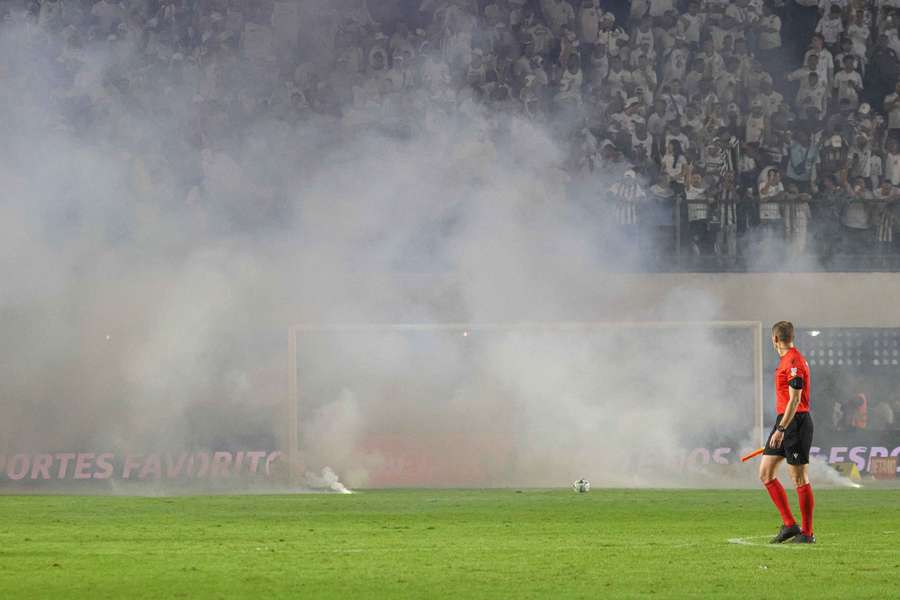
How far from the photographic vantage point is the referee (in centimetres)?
1073

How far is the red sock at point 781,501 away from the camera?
10.7 m

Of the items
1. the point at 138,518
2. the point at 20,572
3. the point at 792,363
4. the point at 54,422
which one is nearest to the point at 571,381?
the point at 54,422

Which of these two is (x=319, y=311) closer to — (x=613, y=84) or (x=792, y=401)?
(x=613, y=84)

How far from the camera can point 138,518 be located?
531 inches

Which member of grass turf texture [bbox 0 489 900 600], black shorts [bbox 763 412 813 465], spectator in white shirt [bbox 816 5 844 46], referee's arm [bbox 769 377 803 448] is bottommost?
grass turf texture [bbox 0 489 900 600]

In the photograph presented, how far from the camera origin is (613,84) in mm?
23188

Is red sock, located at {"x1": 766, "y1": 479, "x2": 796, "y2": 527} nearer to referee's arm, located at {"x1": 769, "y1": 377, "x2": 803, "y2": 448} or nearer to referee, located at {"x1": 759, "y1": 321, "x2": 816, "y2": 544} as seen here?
referee, located at {"x1": 759, "y1": 321, "x2": 816, "y2": 544}

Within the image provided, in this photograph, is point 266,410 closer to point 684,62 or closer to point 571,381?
point 571,381

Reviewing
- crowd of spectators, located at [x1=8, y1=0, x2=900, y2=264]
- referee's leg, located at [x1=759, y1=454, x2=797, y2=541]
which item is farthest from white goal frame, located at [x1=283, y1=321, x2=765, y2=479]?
referee's leg, located at [x1=759, y1=454, x2=797, y2=541]

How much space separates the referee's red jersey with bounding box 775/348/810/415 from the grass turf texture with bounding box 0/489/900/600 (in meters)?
0.96

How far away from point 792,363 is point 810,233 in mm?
10620

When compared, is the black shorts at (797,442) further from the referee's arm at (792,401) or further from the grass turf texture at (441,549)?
the grass turf texture at (441,549)

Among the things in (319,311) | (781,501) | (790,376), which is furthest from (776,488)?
(319,311)

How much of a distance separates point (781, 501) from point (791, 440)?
422 millimetres
